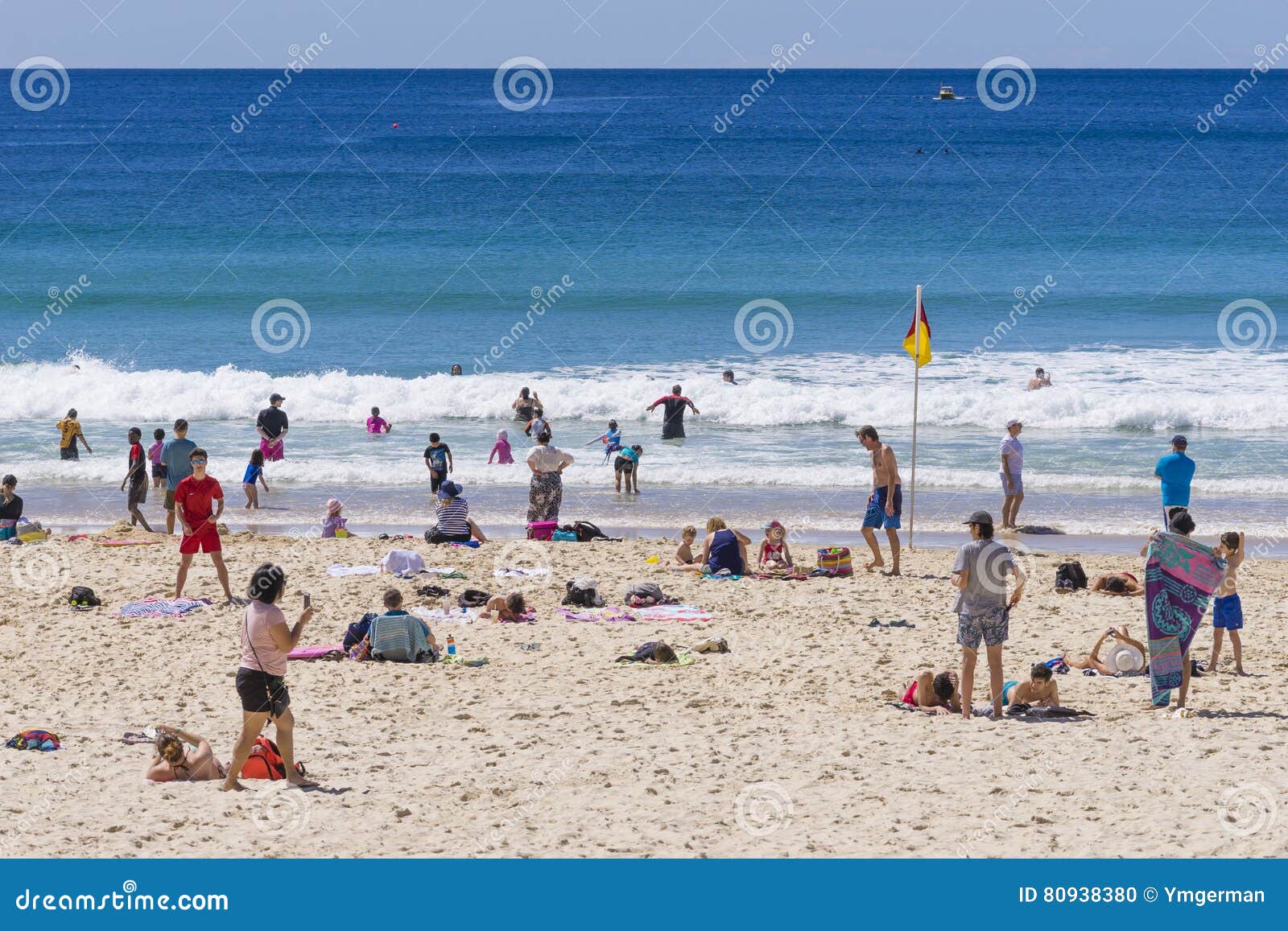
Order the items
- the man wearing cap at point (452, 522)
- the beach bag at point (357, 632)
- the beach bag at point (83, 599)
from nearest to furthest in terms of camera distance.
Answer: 1. the beach bag at point (357, 632)
2. the beach bag at point (83, 599)
3. the man wearing cap at point (452, 522)

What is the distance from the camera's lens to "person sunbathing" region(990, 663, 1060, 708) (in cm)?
854

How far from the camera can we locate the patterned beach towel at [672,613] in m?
11.3

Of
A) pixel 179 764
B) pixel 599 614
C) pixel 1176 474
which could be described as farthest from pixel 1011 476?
pixel 179 764

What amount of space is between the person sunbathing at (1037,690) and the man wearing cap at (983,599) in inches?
9.4

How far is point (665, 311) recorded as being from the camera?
109 ft

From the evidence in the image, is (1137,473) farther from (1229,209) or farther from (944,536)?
(1229,209)

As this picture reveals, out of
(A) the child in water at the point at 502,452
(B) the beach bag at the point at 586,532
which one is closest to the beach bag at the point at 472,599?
(B) the beach bag at the point at 586,532

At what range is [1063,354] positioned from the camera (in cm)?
2795

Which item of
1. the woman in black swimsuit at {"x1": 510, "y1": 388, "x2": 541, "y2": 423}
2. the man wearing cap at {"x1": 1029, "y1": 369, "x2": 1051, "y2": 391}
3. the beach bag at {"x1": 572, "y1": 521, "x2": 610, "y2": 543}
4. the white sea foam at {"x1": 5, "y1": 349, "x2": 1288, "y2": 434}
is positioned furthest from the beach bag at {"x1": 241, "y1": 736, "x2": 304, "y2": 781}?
the man wearing cap at {"x1": 1029, "y1": 369, "x2": 1051, "y2": 391}

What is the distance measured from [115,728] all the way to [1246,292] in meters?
33.0

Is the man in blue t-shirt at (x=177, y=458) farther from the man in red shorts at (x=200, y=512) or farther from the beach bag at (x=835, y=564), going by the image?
the beach bag at (x=835, y=564)

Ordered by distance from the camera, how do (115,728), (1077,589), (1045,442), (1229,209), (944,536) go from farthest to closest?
1. (1229,209)
2. (1045,442)
3. (944,536)
4. (1077,589)
5. (115,728)

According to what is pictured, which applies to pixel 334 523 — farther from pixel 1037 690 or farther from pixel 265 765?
pixel 1037 690
